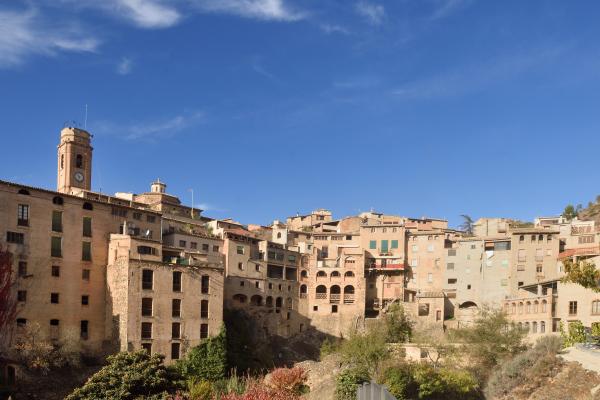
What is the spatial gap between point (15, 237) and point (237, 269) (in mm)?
23845

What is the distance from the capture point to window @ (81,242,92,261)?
52.2 meters

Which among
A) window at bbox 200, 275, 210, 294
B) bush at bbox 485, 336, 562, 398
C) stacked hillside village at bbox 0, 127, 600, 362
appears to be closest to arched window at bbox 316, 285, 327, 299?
stacked hillside village at bbox 0, 127, 600, 362

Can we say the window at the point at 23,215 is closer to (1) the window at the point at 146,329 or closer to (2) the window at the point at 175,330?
(1) the window at the point at 146,329

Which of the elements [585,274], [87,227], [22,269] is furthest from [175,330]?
[585,274]

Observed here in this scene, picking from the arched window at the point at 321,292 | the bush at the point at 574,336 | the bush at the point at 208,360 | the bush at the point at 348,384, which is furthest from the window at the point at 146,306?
the bush at the point at 574,336

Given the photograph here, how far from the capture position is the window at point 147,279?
50.5 metres

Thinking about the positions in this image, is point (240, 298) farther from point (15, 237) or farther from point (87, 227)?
point (15, 237)

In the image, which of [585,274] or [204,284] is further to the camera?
[204,284]

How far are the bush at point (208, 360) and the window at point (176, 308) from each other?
9.74ft

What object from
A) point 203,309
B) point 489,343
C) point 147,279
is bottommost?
point 489,343

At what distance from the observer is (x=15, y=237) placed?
48.3 m

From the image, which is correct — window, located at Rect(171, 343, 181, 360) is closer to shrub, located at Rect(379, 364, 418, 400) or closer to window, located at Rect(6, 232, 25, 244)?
window, located at Rect(6, 232, 25, 244)

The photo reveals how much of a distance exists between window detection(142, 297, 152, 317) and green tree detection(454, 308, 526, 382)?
1055 inches

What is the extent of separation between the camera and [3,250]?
46.9 metres
